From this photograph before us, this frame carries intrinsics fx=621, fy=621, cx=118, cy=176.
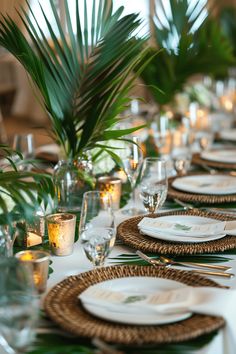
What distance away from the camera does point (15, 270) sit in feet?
3.56

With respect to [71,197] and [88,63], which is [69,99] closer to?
[88,63]

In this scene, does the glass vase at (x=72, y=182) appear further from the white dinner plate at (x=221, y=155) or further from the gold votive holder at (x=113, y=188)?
the white dinner plate at (x=221, y=155)

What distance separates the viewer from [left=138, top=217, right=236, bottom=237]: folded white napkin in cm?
168

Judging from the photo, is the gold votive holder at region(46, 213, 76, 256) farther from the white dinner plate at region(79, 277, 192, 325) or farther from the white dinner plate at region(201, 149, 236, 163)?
the white dinner plate at region(201, 149, 236, 163)

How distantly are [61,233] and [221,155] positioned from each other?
4.40ft

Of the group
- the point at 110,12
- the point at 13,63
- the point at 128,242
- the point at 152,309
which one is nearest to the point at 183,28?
the point at 110,12

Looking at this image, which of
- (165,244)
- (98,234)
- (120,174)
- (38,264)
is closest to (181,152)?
(120,174)

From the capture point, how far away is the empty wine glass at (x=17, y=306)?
3.38 feet

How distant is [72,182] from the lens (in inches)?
76.7

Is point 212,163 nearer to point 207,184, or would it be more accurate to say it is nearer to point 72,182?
point 207,184

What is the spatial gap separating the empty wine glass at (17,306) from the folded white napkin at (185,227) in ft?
2.16

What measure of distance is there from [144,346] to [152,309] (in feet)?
0.32

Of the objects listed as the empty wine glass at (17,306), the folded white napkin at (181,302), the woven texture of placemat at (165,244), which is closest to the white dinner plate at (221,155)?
the woven texture of placemat at (165,244)

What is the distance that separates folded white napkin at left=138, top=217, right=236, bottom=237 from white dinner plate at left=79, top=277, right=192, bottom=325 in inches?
13.0
